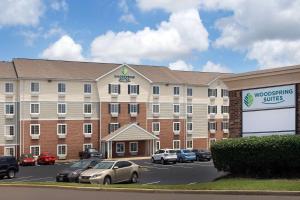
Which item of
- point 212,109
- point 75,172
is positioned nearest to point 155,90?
point 212,109

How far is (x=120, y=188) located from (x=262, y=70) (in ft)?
25.7

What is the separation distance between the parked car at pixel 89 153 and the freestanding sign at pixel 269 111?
147ft

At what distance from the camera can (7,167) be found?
1499 inches

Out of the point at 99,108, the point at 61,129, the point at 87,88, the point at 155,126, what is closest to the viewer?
the point at 61,129

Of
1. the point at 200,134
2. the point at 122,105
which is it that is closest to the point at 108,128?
the point at 122,105

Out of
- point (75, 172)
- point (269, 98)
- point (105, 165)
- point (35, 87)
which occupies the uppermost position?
point (35, 87)

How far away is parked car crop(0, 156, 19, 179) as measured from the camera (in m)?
37.7

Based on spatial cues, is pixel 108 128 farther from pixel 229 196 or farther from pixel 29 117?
pixel 229 196

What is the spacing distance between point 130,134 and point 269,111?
50.1 meters

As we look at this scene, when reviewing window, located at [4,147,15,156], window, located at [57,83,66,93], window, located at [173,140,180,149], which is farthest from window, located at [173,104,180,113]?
window, located at [4,147,15,156]

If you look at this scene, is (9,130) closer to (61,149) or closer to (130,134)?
(61,149)

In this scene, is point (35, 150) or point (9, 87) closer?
point (9, 87)

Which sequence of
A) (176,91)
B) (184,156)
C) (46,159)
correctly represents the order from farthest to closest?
(176,91), (46,159), (184,156)

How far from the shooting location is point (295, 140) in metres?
19.9
